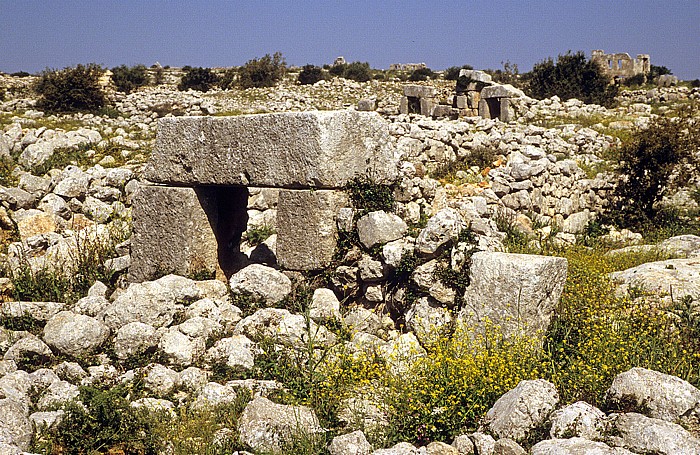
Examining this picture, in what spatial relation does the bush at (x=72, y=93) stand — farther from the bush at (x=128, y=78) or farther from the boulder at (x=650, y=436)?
the boulder at (x=650, y=436)

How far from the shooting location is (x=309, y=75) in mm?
35500

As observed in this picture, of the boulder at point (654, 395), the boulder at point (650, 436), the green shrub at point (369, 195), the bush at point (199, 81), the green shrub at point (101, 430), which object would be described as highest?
the bush at point (199, 81)

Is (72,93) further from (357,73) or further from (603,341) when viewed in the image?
(357,73)

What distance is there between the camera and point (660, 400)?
419 cm

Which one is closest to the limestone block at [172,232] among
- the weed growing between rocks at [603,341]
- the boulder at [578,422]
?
the weed growing between rocks at [603,341]

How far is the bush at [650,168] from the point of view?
11.0m

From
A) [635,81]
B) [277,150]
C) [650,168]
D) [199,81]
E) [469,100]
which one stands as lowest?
[277,150]

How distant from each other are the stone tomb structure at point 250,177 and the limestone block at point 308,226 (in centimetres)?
1

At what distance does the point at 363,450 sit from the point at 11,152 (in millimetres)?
9878

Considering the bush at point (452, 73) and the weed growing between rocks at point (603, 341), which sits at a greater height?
the bush at point (452, 73)

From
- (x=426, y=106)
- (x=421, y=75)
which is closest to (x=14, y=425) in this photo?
(x=426, y=106)

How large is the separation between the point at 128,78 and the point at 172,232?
94.5 feet

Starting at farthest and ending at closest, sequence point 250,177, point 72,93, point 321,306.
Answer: point 72,93 → point 250,177 → point 321,306

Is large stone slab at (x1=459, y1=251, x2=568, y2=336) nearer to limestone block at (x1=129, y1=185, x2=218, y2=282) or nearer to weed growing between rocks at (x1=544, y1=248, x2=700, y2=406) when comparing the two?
weed growing between rocks at (x1=544, y1=248, x2=700, y2=406)
